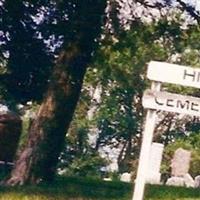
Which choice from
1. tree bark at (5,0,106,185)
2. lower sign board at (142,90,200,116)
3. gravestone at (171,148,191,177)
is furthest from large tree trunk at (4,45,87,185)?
gravestone at (171,148,191,177)

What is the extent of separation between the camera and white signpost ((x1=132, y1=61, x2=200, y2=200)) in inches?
248

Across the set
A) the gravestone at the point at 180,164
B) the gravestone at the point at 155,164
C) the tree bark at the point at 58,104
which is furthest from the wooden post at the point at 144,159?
the gravestone at the point at 180,164

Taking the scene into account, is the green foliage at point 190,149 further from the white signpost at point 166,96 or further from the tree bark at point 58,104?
the white signpost at point 166,96

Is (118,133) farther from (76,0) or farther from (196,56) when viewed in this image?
(76,0)

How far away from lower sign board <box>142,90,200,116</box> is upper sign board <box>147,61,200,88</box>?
14 centimetres

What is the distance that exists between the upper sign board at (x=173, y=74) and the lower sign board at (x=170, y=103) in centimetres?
14

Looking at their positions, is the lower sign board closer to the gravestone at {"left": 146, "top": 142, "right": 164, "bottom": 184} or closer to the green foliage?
the gravestone at {"left": 146, "top": 142, "right": 164, "bottom": 184}

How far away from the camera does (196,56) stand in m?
54.8

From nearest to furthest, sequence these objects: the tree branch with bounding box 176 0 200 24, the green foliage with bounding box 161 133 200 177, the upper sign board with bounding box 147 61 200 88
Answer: the upper sign board with bounding box 147 61 200 88, the tree branch with bounding box 176 0 200 24, the green foliage with bounding box 161 133 200 177

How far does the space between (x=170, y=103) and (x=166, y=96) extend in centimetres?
8

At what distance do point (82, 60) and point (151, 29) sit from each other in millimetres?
5916

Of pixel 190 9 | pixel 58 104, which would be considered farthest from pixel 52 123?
pixel 190 9

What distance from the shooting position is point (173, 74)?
249 inches

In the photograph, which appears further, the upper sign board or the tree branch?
the tree branch
